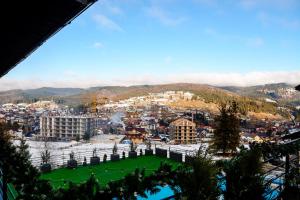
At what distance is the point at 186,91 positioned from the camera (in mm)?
119750

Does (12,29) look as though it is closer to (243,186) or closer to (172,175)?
(172,175)

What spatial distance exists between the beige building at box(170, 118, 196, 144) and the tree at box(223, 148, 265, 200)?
54954 mm

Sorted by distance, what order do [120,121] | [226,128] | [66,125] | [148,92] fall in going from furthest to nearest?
1. [148,92]
2. [66,125]
3. [120,121]
4. [226,128]

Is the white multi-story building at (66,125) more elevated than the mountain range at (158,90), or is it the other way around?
the mountain range at (158,90)

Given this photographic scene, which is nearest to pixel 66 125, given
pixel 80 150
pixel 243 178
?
pixel 80 150

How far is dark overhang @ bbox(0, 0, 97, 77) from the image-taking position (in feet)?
6.47

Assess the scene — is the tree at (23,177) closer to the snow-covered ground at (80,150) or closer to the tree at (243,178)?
the tree at (243,178)

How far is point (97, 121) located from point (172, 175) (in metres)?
81.8

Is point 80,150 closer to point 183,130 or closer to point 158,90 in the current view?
point 183,130

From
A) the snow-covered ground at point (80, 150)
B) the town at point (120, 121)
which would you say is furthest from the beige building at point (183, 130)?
the snow-covered ground at point (80, 150)

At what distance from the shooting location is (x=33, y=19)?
7.64ft

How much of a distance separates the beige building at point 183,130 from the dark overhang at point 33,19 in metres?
54.8

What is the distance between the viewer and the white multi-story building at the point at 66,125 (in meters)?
80.9

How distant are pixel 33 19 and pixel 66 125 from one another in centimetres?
8911
